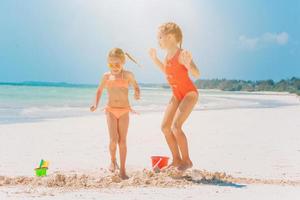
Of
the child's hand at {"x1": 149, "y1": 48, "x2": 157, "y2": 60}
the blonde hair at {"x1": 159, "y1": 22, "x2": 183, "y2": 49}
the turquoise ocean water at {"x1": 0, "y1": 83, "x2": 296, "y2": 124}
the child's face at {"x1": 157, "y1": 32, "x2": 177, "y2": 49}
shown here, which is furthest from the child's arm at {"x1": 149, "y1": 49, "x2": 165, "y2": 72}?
the turquoise ocean water at {"x1": 0, "y1": 83, "x2": 296, "y2": 124}

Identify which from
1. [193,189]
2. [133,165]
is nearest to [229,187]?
[193,189]

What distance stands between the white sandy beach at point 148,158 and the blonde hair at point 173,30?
170cm

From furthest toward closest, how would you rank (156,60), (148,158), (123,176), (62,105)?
1. (62,105)
2. (148,158)
3. (156,60)
4. (123,176)

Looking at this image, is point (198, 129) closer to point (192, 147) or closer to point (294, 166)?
point (192, 147)

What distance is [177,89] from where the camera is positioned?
6793 mm

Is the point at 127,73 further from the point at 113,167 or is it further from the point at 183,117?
the point at 113,167

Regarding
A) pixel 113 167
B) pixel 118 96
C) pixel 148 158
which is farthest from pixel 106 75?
pixel 148 158

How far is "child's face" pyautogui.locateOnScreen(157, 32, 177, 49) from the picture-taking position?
6793 millimetres

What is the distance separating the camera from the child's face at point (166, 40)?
22.3ft

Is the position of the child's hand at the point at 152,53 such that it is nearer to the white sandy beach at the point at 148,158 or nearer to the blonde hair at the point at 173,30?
the blonde hair at the point at 173,30

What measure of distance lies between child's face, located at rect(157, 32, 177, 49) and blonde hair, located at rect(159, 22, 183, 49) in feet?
0.14

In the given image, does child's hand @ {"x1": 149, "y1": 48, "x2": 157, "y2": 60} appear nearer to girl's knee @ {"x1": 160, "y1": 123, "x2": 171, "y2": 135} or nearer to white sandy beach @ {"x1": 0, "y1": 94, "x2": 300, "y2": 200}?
girl's knee @ {"x1": 160, "y1": 123, "x2": 171, "y2": 135}

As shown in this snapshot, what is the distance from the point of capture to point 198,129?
13.0 meters

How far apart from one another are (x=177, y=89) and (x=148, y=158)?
2.05 metres
